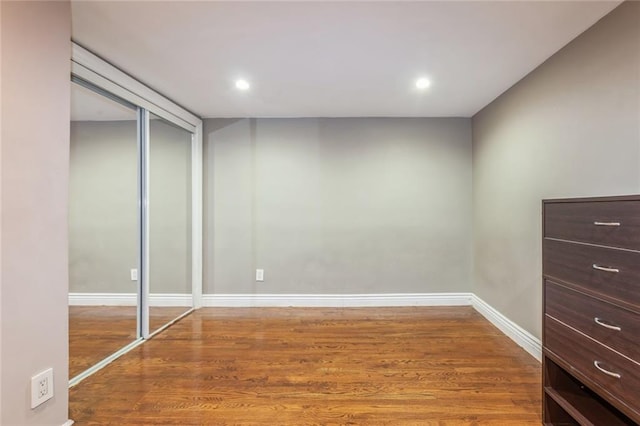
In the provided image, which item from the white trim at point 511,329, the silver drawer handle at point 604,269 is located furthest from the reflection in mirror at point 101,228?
the white trim at point 511,329

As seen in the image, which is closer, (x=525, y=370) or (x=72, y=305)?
(x=525, y=370)

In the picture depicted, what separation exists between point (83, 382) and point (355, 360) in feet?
6.01

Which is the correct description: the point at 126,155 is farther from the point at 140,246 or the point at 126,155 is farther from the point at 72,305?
the point at 72,305

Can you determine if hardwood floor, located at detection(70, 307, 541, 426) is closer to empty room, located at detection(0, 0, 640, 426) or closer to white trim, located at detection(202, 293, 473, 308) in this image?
empty room, located at detection(0, 0, 640, 426)

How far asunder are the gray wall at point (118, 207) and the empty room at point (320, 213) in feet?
0.07

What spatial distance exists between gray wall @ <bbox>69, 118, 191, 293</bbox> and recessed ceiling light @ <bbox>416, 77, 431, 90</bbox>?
7.65 feet

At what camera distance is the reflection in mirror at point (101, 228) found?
2.24 meters

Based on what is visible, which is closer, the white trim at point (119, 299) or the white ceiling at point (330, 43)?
the white ceiling at point (330, 43)

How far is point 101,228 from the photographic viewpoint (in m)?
2.44

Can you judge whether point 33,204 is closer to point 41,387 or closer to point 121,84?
point 41,387

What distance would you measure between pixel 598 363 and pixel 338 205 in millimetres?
2574

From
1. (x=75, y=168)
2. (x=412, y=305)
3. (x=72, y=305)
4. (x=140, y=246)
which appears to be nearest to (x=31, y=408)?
(x=72, y=305)

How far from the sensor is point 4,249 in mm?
1282

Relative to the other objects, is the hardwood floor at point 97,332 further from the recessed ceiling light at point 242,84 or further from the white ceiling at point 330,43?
the recessed ceiling light at point 242,84
